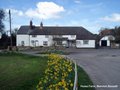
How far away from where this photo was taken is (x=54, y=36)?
8006 cm

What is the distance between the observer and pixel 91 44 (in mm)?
75938

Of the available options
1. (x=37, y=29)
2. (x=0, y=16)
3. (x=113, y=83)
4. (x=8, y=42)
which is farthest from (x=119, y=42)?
(x=113, y=83)

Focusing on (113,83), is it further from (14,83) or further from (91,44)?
(91,44)

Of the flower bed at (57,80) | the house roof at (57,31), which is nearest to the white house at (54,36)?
the house roof at (57,31)

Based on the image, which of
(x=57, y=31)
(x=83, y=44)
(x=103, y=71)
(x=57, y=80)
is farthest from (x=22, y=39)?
(x=57, y=80)

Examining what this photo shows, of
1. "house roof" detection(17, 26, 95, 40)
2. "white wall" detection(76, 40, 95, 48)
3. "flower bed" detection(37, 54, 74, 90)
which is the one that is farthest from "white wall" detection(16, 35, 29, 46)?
"flower bed" detection(37, 54, 74, 90)

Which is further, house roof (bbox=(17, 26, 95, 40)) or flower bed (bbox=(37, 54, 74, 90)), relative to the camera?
house roof (bbox=(17, 26, 95, 40))

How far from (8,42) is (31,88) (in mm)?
66354

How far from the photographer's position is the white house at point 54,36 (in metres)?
77.0

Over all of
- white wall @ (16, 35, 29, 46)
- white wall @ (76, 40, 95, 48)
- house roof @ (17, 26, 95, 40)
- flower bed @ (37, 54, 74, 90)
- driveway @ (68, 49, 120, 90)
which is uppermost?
house roof @ (17, 26, 95, 40)

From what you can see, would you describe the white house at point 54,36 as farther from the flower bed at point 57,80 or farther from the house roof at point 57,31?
the flower bed at point 57,80

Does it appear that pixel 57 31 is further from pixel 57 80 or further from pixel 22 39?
pixel 57 80

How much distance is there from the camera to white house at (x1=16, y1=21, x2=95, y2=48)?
253 feet

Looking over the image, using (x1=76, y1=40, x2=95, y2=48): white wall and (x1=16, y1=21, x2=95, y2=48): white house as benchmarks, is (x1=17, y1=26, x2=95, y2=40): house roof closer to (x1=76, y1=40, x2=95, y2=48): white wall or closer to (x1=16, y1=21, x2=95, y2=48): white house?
(x1=16, y1=21, x2=95, y2=48): white house
